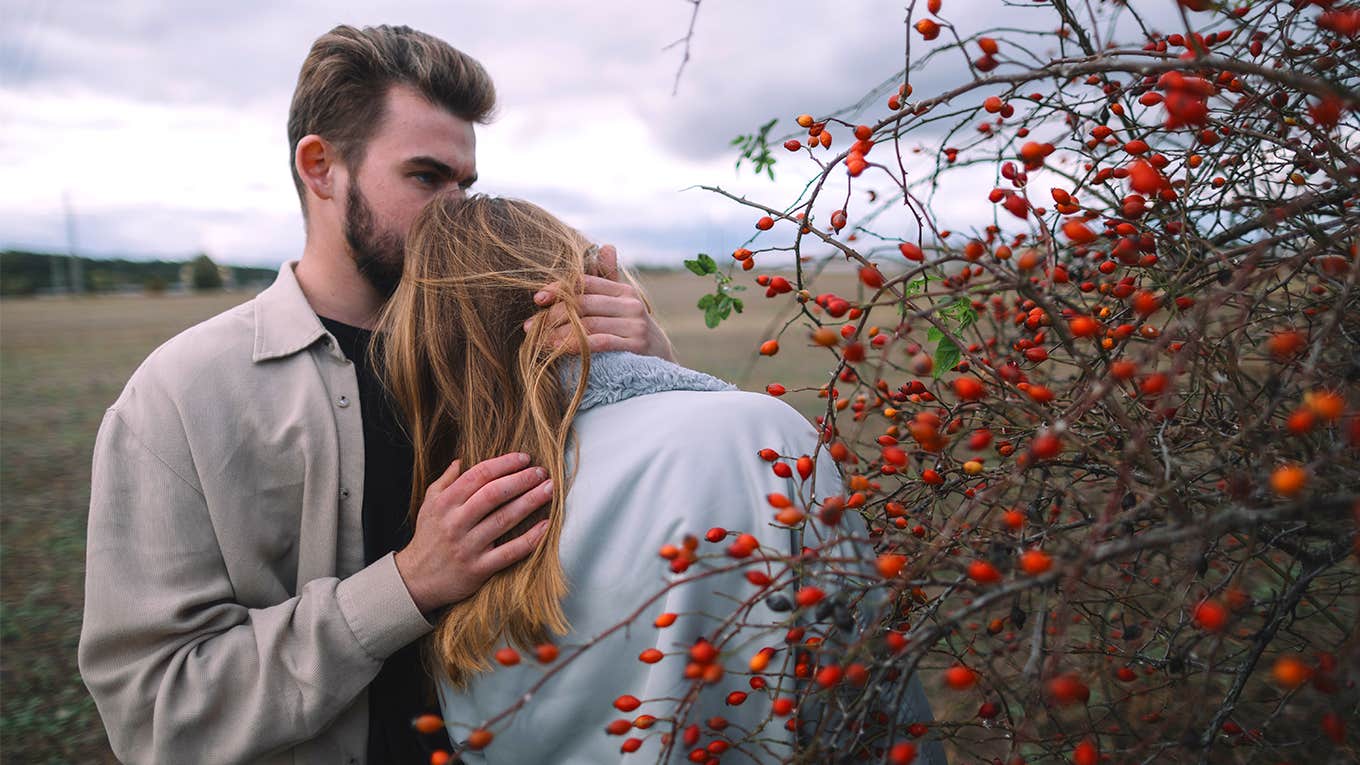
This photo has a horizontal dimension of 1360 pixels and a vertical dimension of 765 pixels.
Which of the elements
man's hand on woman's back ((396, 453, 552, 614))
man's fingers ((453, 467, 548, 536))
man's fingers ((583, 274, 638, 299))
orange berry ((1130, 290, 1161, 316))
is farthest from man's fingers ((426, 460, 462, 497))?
orange berry ((1130, 290, 1161, 316))

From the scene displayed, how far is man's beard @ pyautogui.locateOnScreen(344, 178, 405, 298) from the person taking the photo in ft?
7.84

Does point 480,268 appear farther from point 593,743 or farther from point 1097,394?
point 1097,394

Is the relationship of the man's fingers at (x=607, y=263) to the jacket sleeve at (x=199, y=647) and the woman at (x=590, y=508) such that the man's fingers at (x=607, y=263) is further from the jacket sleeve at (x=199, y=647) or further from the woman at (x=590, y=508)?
the jacket sleeve at (x=199, y=647)

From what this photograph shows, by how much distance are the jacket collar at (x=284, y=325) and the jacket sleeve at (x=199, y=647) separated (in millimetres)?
463

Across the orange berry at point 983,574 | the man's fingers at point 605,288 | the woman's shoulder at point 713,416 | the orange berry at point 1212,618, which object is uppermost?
the man's fingers at point 605,288

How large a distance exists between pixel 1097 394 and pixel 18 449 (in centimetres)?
1134

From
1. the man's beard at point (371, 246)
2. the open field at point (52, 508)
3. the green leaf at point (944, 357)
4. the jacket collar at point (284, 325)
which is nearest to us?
the green leaf at point (944, 357)

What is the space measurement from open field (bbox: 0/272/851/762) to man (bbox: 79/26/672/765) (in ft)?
2.36

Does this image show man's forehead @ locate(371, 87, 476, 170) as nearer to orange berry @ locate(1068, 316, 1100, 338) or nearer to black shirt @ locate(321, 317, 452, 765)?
black shirt @ locate(321, 317, 452, 765)

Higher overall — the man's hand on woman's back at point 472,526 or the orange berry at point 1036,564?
the orange berry at point 1036,564

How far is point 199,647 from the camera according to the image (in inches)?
A: 63.2

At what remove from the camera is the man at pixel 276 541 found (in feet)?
5.10

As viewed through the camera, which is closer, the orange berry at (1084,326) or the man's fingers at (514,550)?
the orange berry at (1084,326)

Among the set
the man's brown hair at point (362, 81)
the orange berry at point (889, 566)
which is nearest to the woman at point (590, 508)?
the orange berry at point (889, 566)
